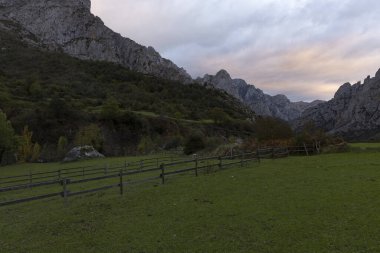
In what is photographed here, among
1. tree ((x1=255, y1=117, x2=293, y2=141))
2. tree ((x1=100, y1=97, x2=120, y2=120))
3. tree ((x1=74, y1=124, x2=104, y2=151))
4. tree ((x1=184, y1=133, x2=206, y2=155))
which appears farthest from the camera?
tree ((x1=100, y1=97, x2=120, y2=120))

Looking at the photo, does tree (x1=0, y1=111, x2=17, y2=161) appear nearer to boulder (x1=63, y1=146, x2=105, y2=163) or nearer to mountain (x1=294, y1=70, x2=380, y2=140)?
boulder (x1=63, y1=146, x2=105, y2=163)

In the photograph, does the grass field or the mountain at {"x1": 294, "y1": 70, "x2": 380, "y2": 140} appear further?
the mountain at {"x1": 294, "y1": 70, "x2": 380, "y2": 140}

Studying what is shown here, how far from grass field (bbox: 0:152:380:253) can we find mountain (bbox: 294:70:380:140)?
390 ft

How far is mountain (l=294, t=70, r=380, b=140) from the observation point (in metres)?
145

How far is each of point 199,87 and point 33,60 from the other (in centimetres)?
7488

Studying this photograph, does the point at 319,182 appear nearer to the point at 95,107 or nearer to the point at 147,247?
the point at 147,247

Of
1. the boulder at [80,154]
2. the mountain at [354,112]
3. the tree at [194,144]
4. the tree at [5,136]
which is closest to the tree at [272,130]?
the tree at [194,144]

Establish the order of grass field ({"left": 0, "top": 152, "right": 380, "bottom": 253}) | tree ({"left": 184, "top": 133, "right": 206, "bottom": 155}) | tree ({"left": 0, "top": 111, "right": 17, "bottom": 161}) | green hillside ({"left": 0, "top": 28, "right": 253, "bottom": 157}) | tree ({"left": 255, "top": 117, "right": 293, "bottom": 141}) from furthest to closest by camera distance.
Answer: green hillside ({"left": 0, "top": 28, "right": 253, "bottom": 157}), tree ({"left": 184, "top": 133, "right": 206, "bottom": 155}), tree ({"left": 0, "top": 111, "right": 17, "bottom": 161}), tree ({"left": 255, "top": 117, "right": 293, "bottom": 141}), grass field ({"left": 0, "top": 152, "right": 380, "bottom": 253})

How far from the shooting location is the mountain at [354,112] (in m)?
145

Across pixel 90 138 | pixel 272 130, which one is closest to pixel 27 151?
pixel 90 138

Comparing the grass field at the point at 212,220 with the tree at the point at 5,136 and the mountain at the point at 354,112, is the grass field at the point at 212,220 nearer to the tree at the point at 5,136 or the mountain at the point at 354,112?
the tree at the point at 5,136

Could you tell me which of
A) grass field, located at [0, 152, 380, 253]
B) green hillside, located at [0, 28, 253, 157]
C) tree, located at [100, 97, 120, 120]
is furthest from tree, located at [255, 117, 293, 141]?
tree, located at [100, 97, 120, 120]

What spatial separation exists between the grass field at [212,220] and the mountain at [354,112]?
118853 mm

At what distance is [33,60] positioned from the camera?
500 feet
